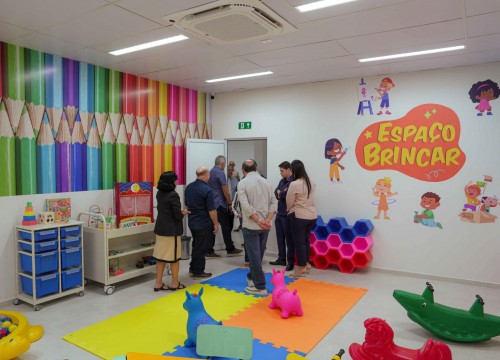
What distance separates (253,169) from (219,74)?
1701 mm

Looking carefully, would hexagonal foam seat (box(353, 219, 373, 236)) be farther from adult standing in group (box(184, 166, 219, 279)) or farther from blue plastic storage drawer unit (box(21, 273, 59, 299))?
blue plastic storage drawer unit (box(21, 273, 59, 299))

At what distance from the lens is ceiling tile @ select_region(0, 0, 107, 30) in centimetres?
296

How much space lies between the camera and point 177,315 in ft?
12.3

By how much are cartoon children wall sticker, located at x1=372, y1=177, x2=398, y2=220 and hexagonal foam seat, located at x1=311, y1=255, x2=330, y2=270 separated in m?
0.96

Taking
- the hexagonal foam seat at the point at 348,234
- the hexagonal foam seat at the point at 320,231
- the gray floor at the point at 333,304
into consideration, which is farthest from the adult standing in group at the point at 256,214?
the hexagonal foam seat at the point at 348,234

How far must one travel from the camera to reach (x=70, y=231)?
418cm

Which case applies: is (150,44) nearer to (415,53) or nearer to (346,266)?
(415,53)

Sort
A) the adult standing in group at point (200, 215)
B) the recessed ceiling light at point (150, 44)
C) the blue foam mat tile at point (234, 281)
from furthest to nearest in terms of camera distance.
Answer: the adult standing in group at point (200, 215), the blue foam mat tile at point (234, 281), the recessed ceiling light at point (150, 44)

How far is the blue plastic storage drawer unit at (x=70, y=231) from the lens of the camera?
4.13 metres

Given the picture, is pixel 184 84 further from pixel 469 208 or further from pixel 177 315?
pixel 469 208

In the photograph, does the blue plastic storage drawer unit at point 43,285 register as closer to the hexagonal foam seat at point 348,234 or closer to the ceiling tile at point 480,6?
the hexagonal foam seat at point 348,234

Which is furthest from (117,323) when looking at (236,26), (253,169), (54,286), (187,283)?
(236,26)

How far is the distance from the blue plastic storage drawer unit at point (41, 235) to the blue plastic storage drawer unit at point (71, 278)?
1.38 feet

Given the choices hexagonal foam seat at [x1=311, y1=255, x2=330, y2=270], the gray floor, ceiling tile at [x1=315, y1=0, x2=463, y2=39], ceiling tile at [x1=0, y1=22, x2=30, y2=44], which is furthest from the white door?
ceiling tile at [x1=315, y1=0, x2=463, y2=39]
